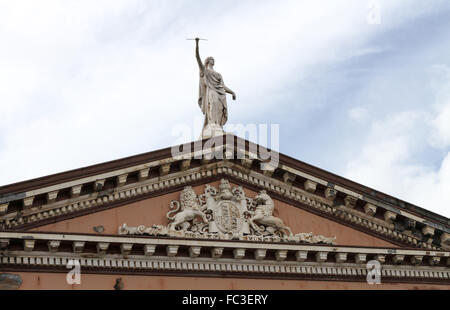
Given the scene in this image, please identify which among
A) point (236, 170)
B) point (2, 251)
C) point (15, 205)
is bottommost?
point (2, 251)

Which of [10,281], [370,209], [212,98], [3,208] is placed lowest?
[10,281]

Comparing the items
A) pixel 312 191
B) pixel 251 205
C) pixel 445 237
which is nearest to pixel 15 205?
pixel 251 205

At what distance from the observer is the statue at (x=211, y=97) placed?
1953 centimetres

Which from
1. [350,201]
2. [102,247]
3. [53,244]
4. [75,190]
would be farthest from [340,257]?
[53,244]

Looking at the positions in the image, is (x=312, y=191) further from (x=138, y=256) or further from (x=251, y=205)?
(x=138, y=256)

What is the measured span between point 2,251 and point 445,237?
10.1m

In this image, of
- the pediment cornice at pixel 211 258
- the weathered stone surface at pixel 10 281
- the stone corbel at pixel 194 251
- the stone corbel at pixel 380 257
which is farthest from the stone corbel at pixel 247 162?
the weathered stone surface at pixel 10 281

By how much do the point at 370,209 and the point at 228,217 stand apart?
3510 mm

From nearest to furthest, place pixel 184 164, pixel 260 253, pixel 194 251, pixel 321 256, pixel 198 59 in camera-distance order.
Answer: pixel 194 251, pixel 260 253, pixel 321 256, pixel 184 164, pixel 198 59

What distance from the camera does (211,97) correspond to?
784 inches

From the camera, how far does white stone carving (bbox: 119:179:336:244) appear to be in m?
17.1

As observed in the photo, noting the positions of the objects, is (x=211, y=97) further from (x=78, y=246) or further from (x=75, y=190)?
(x=78, y=246)

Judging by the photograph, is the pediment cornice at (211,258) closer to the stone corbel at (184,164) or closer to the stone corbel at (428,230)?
the stone corbel at (428,230)

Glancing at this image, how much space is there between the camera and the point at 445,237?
19.0 m
